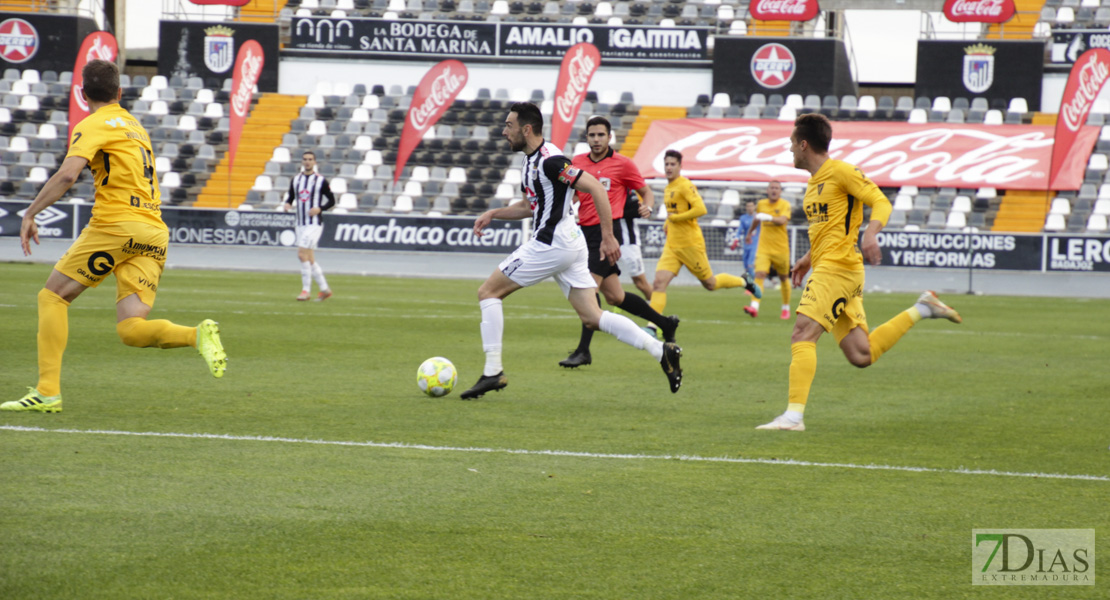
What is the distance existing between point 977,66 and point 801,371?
29123mm

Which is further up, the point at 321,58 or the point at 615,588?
the point at 321,58

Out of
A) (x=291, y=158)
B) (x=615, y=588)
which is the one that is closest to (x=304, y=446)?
(x=615, y=588)

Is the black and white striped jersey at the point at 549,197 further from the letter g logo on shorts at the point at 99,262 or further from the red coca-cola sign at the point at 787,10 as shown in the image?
the red coca-cola sign at the point at 787,10

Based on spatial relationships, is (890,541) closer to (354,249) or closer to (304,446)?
(304,446)

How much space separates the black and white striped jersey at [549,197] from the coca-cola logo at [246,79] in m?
21.8

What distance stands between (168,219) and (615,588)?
2616 cm

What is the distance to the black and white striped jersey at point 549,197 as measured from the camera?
8194mm

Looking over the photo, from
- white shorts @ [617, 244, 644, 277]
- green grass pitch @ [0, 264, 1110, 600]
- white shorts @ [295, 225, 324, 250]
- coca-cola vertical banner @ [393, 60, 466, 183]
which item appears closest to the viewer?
green grass pitch @ [0, 264, 1110, 600]

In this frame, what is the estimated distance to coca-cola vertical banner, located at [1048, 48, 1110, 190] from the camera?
26438mm

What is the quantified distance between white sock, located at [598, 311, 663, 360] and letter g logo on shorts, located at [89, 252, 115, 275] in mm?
3095

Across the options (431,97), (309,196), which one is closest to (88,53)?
(431,97)

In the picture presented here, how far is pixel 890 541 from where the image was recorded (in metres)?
4.60

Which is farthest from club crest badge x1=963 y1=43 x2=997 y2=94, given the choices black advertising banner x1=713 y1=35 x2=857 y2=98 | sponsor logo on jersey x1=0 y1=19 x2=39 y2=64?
sponsor logo on jersey x1=0 y1=19 x2=39 y2=64

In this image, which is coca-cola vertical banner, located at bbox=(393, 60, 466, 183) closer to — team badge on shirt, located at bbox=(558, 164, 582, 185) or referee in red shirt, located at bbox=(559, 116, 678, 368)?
referee in red shirt, located at bbox=(559, 116, 678, 368)
